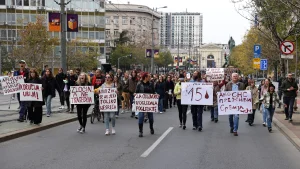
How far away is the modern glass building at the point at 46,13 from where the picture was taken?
74.7 m

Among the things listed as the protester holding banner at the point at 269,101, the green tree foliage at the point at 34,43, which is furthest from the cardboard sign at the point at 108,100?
the green tree foliage at the point at 34,43

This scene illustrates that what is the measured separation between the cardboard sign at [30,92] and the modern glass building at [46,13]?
191 ft

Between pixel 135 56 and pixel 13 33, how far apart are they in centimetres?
2188

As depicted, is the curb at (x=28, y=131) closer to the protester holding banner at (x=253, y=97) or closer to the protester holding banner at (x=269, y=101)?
the protester holding banner at (x=253, y=97)

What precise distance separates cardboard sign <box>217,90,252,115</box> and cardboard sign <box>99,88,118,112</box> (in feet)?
10.3

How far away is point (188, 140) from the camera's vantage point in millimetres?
12148

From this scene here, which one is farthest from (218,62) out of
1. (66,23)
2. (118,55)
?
(66,23)

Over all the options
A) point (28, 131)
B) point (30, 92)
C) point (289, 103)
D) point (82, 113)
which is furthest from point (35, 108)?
point (289, 103)

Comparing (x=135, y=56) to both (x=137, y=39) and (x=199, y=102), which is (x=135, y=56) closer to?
(x=137, y=39)

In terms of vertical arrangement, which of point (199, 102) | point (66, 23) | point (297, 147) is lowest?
point (297, 147)

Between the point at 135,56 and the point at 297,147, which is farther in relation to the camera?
the point at 135,56

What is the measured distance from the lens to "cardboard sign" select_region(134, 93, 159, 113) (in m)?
13.0

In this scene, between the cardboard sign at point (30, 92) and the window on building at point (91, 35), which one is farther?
the window on building at point (91, 35)

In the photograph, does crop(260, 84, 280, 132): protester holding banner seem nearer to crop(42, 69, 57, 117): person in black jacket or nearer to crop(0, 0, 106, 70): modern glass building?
crop(42, 69, 57, 117): person in black jacket
